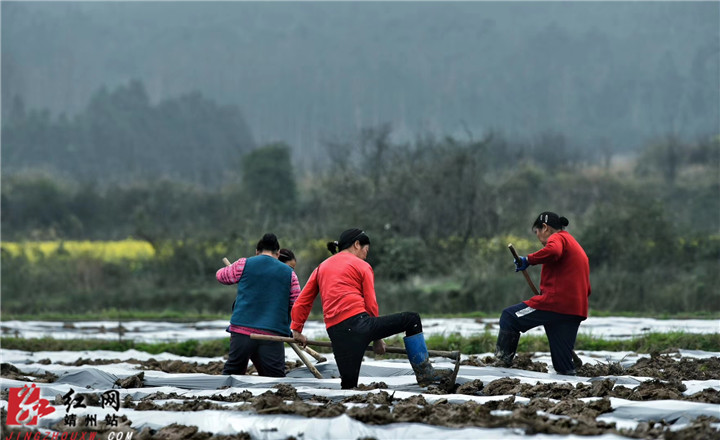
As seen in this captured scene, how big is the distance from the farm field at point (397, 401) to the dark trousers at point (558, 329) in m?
0.18

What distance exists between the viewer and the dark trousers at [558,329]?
7594mm

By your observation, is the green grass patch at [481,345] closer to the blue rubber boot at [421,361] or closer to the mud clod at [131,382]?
the blue rubber boot at [421,361]

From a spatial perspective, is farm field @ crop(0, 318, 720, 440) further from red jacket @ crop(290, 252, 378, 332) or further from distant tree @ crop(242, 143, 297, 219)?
distant tree @ crop(242, 143, 297, 219)

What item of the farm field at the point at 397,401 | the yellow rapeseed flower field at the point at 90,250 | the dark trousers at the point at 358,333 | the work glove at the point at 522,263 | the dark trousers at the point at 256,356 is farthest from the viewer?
the yellow rapeseed flower field at the point at 90,250

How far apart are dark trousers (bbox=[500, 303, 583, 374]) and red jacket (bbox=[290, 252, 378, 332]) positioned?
1608 millimetres

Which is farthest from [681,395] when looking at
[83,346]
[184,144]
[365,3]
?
[365,3]

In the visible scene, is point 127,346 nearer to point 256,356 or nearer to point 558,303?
point 256,356

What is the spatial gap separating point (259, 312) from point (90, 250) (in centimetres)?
2087

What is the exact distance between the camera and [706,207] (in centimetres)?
4478

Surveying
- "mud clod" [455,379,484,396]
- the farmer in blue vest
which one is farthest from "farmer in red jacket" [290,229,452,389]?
the farmer in blue vest

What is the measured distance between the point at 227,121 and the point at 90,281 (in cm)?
8281

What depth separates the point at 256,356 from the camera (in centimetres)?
762

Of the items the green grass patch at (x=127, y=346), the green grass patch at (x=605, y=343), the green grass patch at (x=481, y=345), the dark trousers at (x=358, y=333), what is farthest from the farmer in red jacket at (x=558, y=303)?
the green grass patch at (x=127, y=346)
